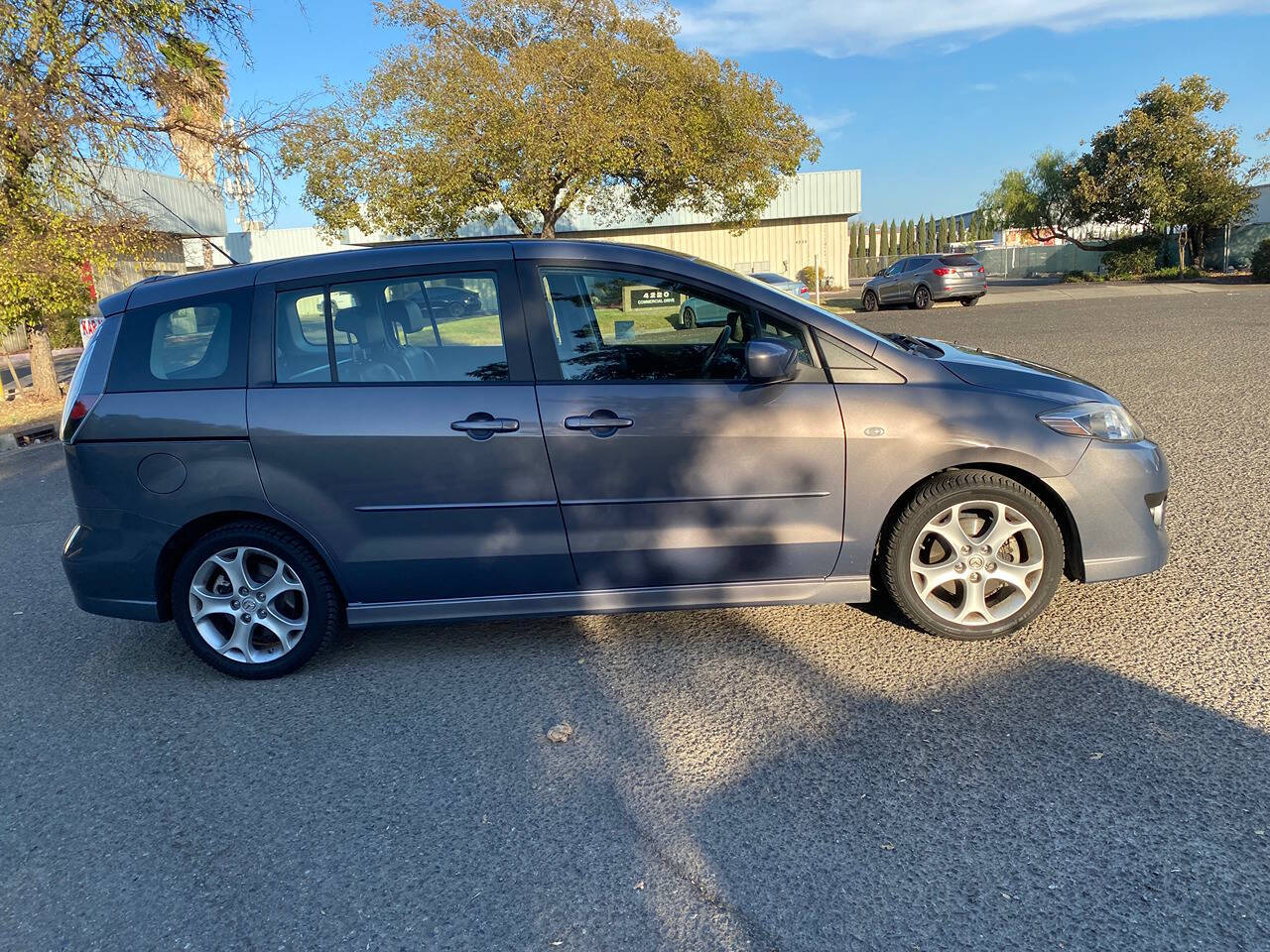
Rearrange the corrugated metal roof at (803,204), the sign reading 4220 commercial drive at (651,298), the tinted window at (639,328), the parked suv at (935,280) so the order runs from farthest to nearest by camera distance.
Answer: the corrugated metal roof at (803,204), the parked suv at (935,280), the sign reading 4220 commercial drive at (651,298), the tinted window at (639,328)

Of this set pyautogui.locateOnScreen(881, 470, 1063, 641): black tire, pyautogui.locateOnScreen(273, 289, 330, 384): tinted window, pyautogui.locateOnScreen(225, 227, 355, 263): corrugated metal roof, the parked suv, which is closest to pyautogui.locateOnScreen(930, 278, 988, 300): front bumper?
the parked suv

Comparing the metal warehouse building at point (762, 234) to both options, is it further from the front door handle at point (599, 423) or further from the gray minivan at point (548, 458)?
the front door handle at point (599, 423)

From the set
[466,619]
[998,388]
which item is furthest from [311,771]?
[998,388]

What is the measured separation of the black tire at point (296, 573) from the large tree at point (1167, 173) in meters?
38.7

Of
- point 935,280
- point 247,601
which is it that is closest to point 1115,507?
point 247,601

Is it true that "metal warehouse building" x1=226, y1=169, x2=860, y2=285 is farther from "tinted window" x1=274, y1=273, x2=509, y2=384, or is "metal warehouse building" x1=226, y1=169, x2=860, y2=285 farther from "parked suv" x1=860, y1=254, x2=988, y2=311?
"tinted window" x1=274, y1=273, x2=509, y2=384

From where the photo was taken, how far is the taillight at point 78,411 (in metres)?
3.85

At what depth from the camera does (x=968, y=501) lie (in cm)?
373

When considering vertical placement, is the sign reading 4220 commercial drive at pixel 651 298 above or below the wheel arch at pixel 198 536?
above

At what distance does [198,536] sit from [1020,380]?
380cm

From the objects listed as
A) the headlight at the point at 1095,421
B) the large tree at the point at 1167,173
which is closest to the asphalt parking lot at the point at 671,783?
the headlight at the point at 1095,421

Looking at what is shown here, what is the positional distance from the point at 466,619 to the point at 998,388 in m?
2.57

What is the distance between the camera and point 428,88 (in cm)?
1822

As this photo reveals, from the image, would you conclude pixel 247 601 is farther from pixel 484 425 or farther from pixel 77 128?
pixel 77 128
